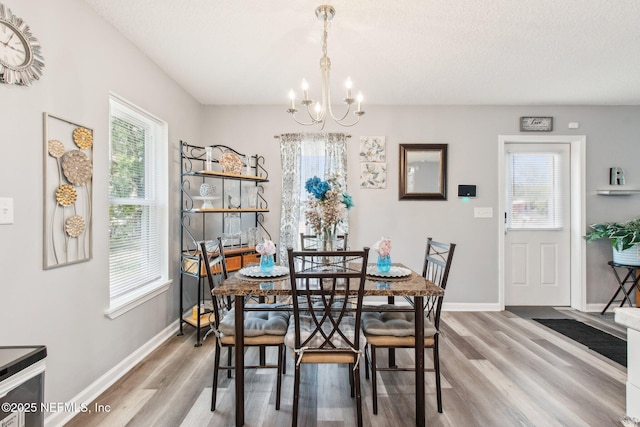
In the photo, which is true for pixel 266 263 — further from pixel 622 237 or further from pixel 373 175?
pixel 622 237

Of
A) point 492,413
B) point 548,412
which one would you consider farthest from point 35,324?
point 548,412

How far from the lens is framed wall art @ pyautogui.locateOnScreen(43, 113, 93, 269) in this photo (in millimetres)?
1650

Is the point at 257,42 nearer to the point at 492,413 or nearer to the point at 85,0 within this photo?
the point at 85,0

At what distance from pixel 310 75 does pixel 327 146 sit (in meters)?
0.97

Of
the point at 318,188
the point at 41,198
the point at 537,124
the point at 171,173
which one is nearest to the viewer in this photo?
the point at 41,198

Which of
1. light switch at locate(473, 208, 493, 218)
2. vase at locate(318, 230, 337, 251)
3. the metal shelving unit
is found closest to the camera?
vase at locate(318, 230, 337, 251)

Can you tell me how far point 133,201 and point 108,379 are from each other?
51.2 inches

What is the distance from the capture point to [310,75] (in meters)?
2.95

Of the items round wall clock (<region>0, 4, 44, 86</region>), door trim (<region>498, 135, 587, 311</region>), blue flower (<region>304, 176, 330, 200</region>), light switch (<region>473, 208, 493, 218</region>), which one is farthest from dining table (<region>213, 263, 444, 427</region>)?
door trim (<region>498, 135, 587, 311</region>)

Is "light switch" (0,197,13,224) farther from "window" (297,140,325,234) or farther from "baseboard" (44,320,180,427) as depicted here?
"window" (297,140,325,234)

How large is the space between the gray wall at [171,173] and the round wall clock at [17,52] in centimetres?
5

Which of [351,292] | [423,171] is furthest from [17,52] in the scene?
[423,171]

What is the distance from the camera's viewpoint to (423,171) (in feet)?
12.4

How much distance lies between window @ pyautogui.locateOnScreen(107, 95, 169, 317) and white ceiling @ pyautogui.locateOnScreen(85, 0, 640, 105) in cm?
61
